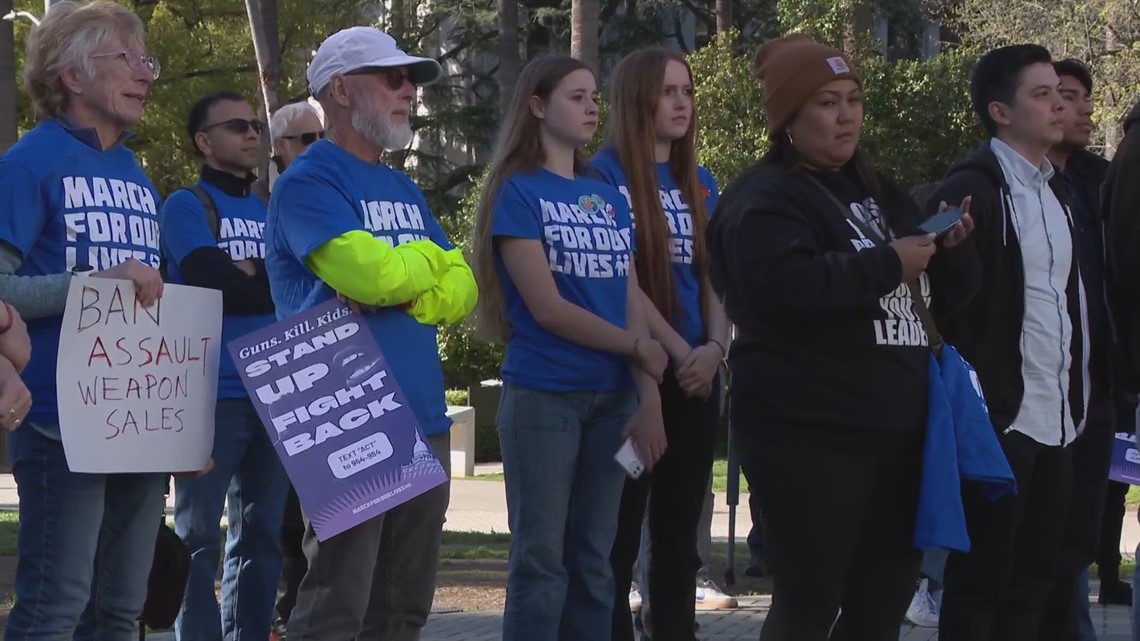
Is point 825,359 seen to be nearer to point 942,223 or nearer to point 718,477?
point 942,223

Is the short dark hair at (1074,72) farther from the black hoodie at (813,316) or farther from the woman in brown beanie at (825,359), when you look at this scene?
the black hoodie at (813,316)

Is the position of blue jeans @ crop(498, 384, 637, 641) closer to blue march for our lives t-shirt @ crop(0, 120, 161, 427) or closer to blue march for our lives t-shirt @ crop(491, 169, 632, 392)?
blue march for our lives t-shirt @ crop(491, 169, 632, 392)

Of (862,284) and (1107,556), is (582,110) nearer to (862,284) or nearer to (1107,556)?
(862,284)

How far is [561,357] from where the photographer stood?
525cm

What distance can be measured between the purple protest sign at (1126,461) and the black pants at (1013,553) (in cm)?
158

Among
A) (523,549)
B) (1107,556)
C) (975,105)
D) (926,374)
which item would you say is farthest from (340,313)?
(1107,556)

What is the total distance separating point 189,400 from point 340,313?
580mm

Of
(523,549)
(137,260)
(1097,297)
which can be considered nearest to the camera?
(137,260)

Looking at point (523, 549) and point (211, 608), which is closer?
point (523, 549)

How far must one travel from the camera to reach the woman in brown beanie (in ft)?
13.9

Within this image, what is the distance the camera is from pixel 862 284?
414 cm

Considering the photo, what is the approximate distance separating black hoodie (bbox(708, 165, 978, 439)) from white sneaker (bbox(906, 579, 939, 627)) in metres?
3.21

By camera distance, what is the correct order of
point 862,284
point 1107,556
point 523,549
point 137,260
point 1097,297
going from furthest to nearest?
point 1107,556 < point 1097,297 < point 523,549 < point 137,260 < point 862,284

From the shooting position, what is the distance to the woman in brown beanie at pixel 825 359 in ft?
13.9
